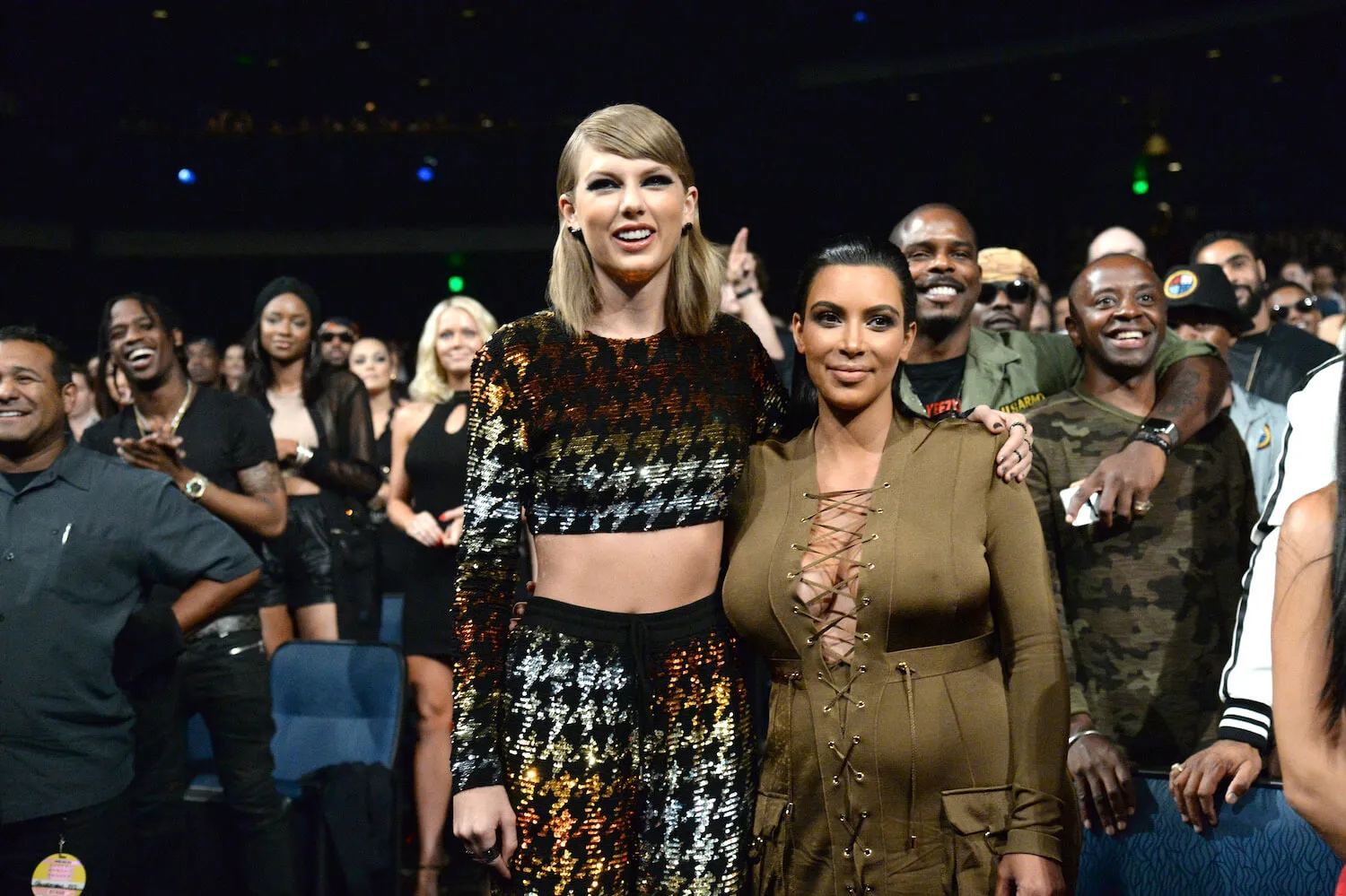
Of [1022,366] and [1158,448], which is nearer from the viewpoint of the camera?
[1158,448]

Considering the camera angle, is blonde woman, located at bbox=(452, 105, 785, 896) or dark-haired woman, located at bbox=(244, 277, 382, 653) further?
dark-haired woman, located at bbox=(244, 277, 382, 653)

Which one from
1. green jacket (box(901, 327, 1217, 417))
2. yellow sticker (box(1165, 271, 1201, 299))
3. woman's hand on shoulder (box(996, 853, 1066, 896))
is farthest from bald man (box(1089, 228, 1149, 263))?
woman's hand on shoulder (box(996, 853, 1066, 896))

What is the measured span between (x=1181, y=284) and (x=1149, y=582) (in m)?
1.54

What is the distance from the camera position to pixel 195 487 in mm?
3312

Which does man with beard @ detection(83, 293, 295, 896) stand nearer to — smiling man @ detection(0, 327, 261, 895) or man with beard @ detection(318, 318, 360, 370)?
smiling man @ detection(0, 327, 261, 895)

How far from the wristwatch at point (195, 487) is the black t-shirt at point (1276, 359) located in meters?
3.06

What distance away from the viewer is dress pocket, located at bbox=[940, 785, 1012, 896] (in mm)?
1649

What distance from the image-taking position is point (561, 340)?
1.88 metres

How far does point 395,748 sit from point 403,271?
10.6m

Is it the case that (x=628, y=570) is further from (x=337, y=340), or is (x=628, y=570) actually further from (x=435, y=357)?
(x=337, y=340)

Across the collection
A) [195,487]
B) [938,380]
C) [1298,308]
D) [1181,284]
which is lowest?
[195,487]

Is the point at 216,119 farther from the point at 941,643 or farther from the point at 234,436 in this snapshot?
the point at 941,643

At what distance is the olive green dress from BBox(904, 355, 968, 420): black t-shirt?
0.91 metres

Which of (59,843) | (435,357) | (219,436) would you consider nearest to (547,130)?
(435,357)
